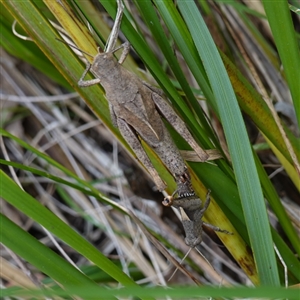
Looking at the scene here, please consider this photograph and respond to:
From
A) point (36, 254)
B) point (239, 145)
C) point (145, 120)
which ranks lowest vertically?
point (36, 254)

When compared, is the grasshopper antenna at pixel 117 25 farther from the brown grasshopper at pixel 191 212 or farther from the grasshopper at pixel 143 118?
the brown grasshopper at pixel 191 212

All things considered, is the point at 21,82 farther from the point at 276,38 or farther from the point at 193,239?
the point at 276,38

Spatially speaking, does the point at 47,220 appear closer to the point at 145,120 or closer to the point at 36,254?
the point at 36,254

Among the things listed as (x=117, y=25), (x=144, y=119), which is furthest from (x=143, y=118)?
(x=117, y=25)

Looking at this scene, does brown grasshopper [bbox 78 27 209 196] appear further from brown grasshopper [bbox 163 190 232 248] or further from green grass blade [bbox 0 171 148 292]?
green grass blade [bbox 0 171 148 292]

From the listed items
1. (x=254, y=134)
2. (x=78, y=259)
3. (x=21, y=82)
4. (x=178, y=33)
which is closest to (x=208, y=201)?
(x=178, y=33)

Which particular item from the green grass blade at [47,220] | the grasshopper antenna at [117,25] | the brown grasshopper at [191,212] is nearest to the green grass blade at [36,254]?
the green grass blade at [47,220]
